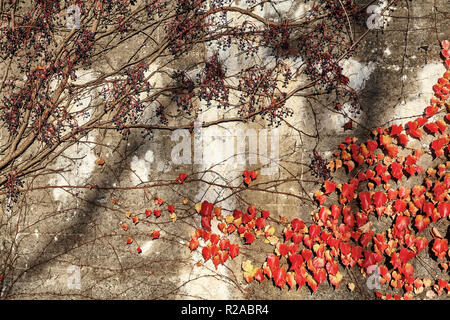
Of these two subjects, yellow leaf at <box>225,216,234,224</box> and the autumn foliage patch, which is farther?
yellow leaf at <box>225,216,234,224</box>

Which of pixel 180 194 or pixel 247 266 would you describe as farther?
pixel 180 194

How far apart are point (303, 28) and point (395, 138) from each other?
5.66 ft

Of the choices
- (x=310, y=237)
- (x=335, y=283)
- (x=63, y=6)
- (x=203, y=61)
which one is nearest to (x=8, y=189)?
(x=63, y=6)

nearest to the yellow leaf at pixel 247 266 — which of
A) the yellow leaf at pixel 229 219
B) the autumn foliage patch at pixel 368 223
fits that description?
the autumn foliage patch at pixel 368 223

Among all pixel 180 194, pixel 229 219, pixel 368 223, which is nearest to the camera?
pixel 368 223

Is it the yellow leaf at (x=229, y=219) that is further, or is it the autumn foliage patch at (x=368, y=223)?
the yellow leaf at (x=229, y=219)

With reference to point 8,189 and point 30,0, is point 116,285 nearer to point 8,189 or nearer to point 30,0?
point 8,189

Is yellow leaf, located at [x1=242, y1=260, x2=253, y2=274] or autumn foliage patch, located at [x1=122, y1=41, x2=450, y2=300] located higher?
autumn foliage patch, located at [x1=122, y1=41, x2=450, y2=300]

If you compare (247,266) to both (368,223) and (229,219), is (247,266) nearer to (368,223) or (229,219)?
(229,219)

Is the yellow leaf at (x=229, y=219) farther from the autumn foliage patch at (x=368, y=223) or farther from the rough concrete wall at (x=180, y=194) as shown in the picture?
the rough concrete wall at (x=180, y=194)

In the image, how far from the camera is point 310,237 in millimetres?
4496

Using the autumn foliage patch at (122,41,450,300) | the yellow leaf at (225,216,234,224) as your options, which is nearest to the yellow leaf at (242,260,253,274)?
the autumn foliage patch at (122,41,450,300)

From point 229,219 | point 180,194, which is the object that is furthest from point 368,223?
point 180,194

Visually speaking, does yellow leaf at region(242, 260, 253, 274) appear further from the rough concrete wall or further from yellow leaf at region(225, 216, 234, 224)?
yellow leaf at region(225, 216, 234, 224)
